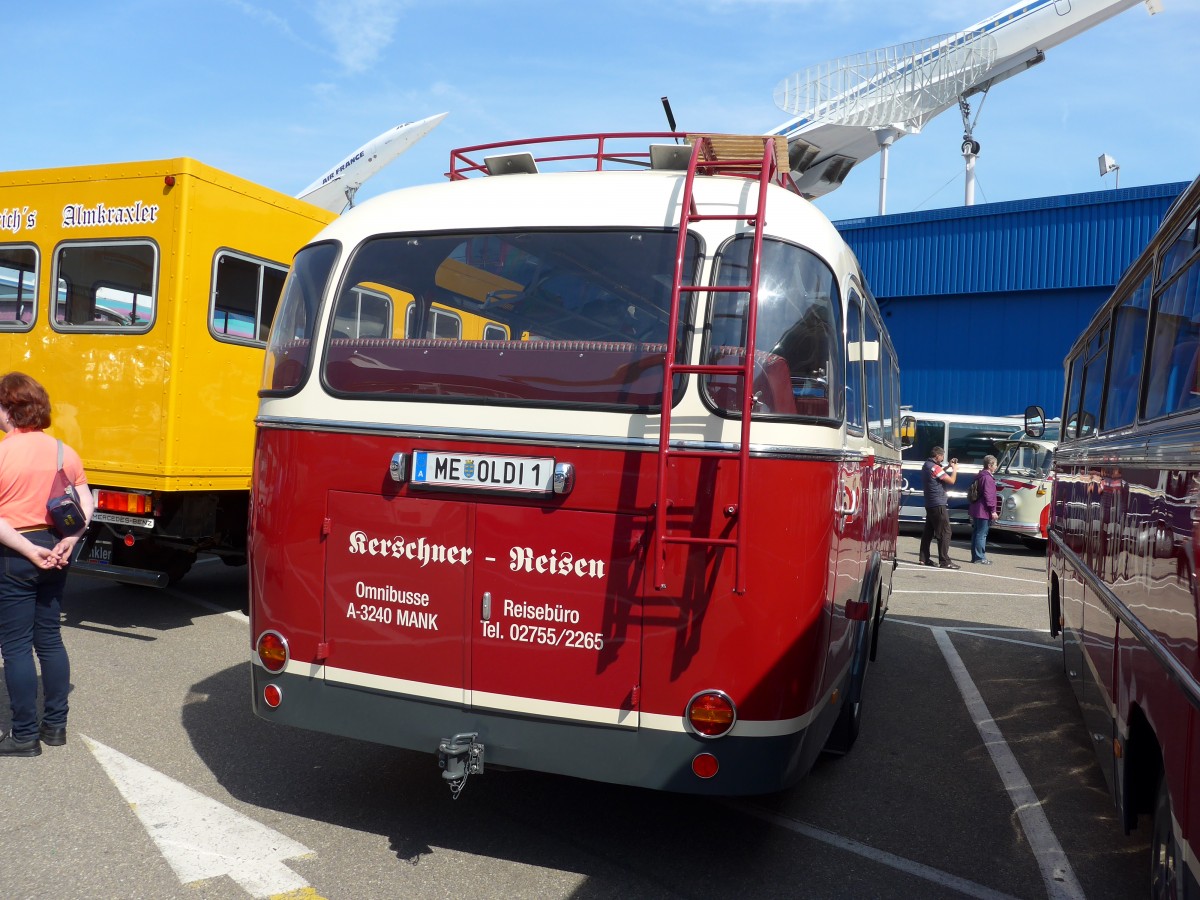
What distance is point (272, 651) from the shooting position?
13.4 ft

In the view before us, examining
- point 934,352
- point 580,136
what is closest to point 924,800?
point 580,136

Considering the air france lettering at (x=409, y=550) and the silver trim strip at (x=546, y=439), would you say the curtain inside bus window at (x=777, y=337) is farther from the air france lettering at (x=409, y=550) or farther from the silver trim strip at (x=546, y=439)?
the air france lettering at (x=409, y=550)

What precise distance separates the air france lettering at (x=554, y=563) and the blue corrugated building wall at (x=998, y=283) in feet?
76.2

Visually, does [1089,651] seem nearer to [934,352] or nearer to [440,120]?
[934,352]

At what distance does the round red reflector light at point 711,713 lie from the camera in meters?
3.49

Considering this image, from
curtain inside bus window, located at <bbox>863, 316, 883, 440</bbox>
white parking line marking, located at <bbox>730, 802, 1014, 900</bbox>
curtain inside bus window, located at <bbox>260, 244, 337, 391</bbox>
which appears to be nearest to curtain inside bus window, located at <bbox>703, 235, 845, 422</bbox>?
curtain inside bus window, located at <bbox>863, 316, 883, 440</bbox>

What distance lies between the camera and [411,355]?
3.96 meters

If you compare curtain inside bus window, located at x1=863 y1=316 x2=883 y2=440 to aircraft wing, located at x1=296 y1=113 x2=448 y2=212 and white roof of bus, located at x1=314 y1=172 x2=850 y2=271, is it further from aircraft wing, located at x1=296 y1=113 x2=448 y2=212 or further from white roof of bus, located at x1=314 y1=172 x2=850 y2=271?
aircraft wing, located at x1=296 y1=113 x2=448 y2=212

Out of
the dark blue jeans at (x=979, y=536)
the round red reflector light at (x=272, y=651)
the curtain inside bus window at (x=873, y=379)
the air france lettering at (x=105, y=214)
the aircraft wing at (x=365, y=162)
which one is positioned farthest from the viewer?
the aircraft wing at (x=365, y=162)

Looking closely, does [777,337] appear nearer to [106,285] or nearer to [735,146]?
[735,146]

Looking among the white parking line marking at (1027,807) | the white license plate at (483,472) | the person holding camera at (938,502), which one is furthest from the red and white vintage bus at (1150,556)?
the person holding camera at (938,502)

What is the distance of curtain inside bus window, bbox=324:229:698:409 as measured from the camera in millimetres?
3695

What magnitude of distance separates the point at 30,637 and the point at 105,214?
3.89m

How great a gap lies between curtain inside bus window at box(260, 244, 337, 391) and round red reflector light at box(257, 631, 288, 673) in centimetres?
103
